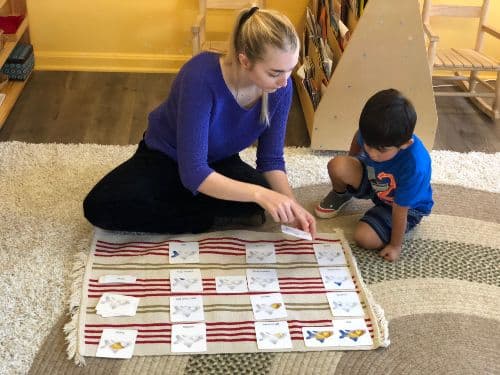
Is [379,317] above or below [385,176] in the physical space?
below

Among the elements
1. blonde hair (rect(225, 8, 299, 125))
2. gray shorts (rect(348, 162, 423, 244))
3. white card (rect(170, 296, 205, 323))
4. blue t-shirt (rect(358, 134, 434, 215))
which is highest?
blonde hair (rect(225, 8, 299, 125))

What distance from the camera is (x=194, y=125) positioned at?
169 cm

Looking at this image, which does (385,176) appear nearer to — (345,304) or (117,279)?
(345,304)

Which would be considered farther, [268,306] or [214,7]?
[214,7]

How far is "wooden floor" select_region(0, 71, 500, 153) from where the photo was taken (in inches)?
103

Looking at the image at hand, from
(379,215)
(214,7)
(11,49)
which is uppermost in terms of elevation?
(214,7)

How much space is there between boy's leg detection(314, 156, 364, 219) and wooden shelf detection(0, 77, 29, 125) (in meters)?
1.44

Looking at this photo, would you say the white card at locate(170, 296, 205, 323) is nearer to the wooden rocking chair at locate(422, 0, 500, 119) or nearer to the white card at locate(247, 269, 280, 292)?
the white card at locate(247, 269, 280, 292)

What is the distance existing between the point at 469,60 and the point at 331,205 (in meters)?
1.21

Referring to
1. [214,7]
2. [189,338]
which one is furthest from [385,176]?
[214,7]

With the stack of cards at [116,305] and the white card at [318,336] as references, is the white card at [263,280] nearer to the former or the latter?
the white card at [318,336]

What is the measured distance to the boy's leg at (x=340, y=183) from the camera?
2.04 m

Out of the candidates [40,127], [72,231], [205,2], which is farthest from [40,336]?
[205,2]

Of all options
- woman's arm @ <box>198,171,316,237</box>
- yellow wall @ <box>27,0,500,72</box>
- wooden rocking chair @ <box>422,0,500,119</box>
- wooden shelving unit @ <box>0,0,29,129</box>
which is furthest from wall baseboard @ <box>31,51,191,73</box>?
woman's arm @ <box>198,171,316,237</box>
